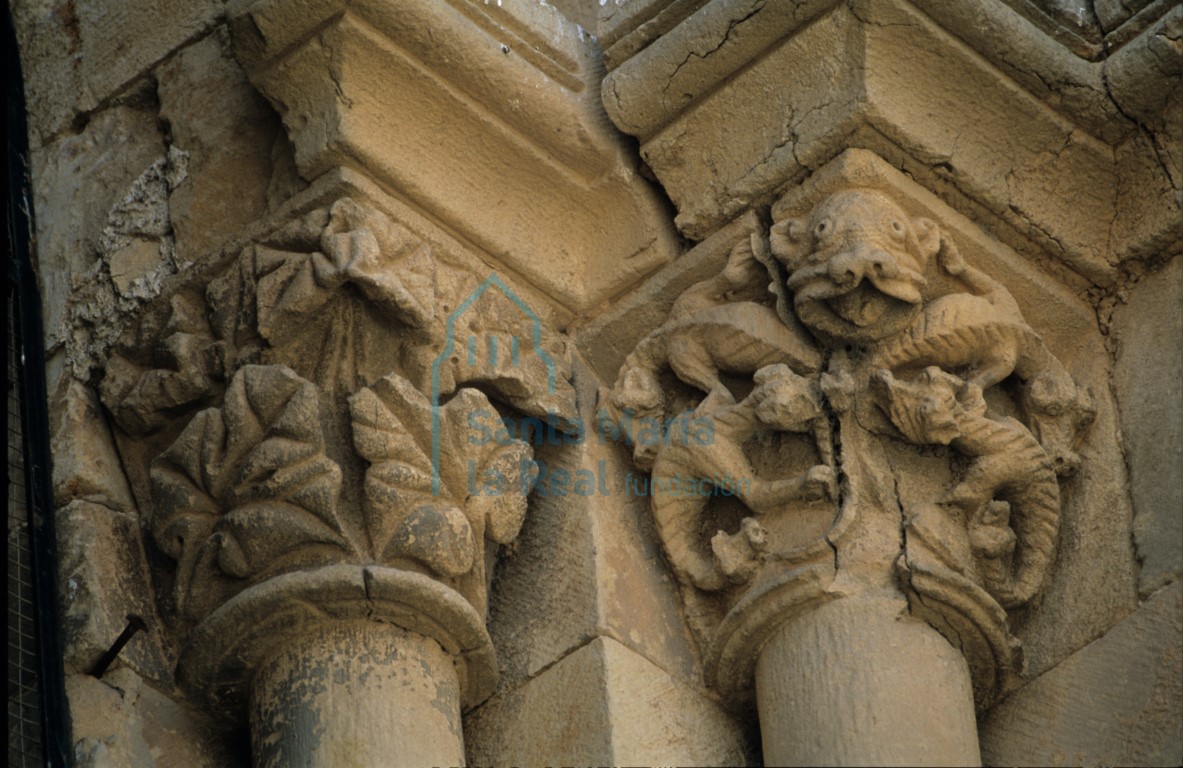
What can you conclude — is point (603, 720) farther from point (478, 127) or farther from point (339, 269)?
point (478, 127)

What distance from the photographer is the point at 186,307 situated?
134 inches

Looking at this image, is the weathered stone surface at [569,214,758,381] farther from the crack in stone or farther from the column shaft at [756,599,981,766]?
the column shaft at [756,599,981,766]

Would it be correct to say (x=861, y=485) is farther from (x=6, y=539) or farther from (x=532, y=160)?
(x=6, y=539)

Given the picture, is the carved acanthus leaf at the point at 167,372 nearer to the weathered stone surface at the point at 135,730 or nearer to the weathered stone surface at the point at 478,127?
the weathered stone surface at the point at 478,127

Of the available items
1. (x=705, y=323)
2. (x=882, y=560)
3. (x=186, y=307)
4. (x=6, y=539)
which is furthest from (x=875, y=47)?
(x=6, y=539)

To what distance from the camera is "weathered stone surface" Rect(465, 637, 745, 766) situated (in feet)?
9.96

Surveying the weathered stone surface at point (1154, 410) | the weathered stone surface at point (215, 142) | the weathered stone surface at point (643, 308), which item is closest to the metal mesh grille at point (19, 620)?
the weathered stone surface at point (215, 142)

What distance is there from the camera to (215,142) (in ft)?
11.7

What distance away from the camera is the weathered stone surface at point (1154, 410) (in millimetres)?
3092

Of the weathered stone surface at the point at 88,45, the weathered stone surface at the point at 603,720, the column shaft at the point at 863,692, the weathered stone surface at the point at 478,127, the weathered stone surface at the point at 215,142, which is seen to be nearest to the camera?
the column shaft at the point at 863,692

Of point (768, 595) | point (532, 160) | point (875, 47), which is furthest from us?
point (532, 160)

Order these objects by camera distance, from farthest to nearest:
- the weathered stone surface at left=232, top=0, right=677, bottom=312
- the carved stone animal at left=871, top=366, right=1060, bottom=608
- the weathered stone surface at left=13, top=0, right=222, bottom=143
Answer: the weathered stone surface at left=13, top=0, right=222, bottom=143 → the weathered stone surface at left=232, top=0, right=677, bottom=312 → the carved stone animal at left=871, top=366, right=1060, bottom=608

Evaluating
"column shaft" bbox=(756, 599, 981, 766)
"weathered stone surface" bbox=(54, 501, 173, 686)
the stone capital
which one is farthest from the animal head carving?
"weathered stone surface" bbox=(54, 501, 173, 686)

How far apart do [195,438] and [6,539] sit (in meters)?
0.32
